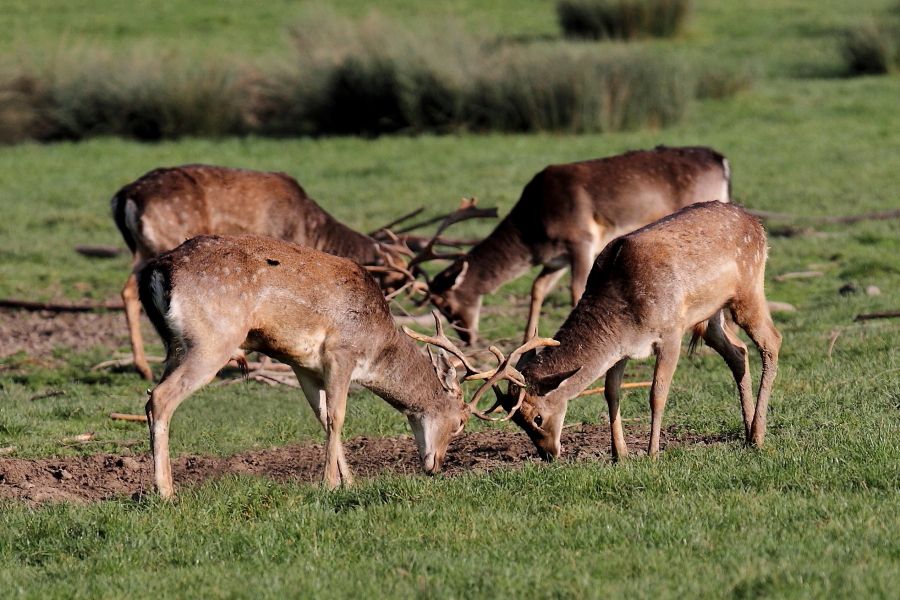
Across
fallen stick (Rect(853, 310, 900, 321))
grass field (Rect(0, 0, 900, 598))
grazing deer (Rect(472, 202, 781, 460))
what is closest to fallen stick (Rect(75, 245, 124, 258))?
grass field (Rect(0, 0, 900, 598))

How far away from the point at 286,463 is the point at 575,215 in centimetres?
460

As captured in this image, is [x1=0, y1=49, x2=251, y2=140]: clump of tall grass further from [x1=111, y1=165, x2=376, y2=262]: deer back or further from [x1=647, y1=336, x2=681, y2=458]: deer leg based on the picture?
[x1=647, y1=336, x2=681, y2=458]: deer leg

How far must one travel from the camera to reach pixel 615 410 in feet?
26.3

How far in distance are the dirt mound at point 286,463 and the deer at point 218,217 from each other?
8.19ft

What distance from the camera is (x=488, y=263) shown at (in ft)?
41.3

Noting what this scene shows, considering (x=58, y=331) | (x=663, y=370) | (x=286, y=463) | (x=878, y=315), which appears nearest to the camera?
(x=663, y=370)

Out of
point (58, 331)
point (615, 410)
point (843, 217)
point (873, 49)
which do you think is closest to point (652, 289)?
point (615, 410)

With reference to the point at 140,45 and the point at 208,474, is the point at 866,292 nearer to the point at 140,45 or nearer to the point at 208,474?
the point at 208,474

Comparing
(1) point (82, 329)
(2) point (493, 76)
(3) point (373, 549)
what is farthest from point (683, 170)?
(2) point (493, 76)

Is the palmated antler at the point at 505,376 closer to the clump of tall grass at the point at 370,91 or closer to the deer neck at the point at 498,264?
the deer neck at the point at 498,264

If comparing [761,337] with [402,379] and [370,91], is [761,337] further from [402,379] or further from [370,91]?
[370,91]

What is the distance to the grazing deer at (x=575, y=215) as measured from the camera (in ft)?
40.1

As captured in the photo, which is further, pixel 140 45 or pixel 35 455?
pixel 140 45

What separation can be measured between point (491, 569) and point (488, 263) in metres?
6.92
